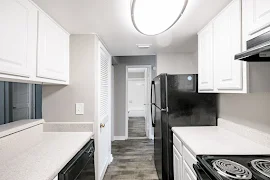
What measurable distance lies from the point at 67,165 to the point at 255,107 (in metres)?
1.70

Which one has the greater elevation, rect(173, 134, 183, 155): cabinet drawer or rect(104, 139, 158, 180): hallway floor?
rect(173, 134, 183, 155): cabinet drawer

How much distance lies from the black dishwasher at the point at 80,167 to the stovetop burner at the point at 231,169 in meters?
1.01

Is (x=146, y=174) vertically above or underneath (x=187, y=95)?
underneath

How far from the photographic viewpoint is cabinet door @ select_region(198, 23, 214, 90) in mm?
1771

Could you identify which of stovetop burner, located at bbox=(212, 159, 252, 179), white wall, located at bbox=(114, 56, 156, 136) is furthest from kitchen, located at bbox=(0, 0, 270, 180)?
white wall, located at bbox=(114, 56, 156, 136)

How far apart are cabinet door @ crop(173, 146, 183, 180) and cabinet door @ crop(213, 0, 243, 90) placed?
866 mm

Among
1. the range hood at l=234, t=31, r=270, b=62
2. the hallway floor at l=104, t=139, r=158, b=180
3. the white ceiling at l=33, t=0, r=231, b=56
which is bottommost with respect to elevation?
the hallway floor at l=104, t=139, r=158, b=180

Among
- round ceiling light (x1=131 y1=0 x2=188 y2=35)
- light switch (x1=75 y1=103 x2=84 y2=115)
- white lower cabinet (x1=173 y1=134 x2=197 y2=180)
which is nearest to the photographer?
round ceiling light (x1=131 y1=0 x2=188 y2=35)

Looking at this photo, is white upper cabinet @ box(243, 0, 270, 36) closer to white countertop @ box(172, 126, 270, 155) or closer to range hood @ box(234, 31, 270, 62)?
range hood @ box(234, 31, 270, 62)

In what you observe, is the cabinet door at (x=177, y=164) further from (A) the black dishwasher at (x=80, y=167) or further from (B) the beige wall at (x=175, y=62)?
(B) the beige wall at (x=175, y=62)

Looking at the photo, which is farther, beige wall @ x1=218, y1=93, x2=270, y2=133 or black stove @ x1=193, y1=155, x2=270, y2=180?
beige wall @ x1=218, y1=93, x2=270, y2=133

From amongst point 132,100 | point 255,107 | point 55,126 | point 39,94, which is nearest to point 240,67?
point 255,107

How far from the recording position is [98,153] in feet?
7.37

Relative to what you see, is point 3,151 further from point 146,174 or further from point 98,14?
point 146,174
